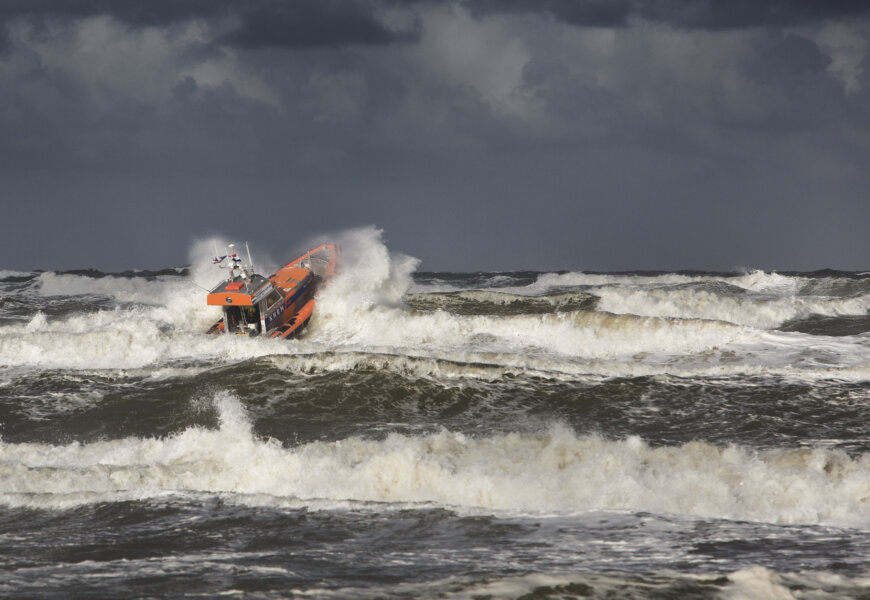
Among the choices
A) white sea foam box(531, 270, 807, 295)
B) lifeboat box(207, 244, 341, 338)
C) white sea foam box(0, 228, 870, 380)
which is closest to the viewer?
white sea foam box(0, 228, 870, 380)

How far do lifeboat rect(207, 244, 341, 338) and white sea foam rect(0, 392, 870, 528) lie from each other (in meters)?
9.10

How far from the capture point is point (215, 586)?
17.9 ft

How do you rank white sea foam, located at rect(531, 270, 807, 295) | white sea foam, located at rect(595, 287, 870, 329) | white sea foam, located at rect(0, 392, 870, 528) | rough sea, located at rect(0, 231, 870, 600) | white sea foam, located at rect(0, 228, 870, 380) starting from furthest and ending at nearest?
white sea foam, located at rect(531, 270, 807, 295), white sea foam, located at rect(595, 287, 870, 329), white sea foam, located at rect(0, 228, 870, 380), white sea foam, located at rect(0, 392, 870, 528), rough sea, located at rect(0, 231, 870, 600)

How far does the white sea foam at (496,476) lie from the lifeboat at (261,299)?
9.10 m

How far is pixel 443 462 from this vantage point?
891 centimetres

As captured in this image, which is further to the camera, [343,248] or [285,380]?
[343,248]

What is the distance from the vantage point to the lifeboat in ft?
63.1

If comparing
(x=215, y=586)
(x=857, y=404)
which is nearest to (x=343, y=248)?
(x=857, y=404)

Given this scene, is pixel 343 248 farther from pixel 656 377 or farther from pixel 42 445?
pixel 42 445

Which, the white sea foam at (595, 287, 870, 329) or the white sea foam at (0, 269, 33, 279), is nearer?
the white sea foam at (595, 287, 870, 329)

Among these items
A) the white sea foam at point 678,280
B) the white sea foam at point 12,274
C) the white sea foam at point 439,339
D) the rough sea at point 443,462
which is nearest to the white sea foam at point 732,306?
the white sea foam at point 439,339

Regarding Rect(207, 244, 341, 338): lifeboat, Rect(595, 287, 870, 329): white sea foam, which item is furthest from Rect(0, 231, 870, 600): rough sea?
Rect(595, 287, 870, 329): white sea foam

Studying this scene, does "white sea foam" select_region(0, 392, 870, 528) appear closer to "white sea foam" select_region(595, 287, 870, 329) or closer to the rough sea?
the rough sea

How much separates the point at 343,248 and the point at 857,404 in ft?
55.9
